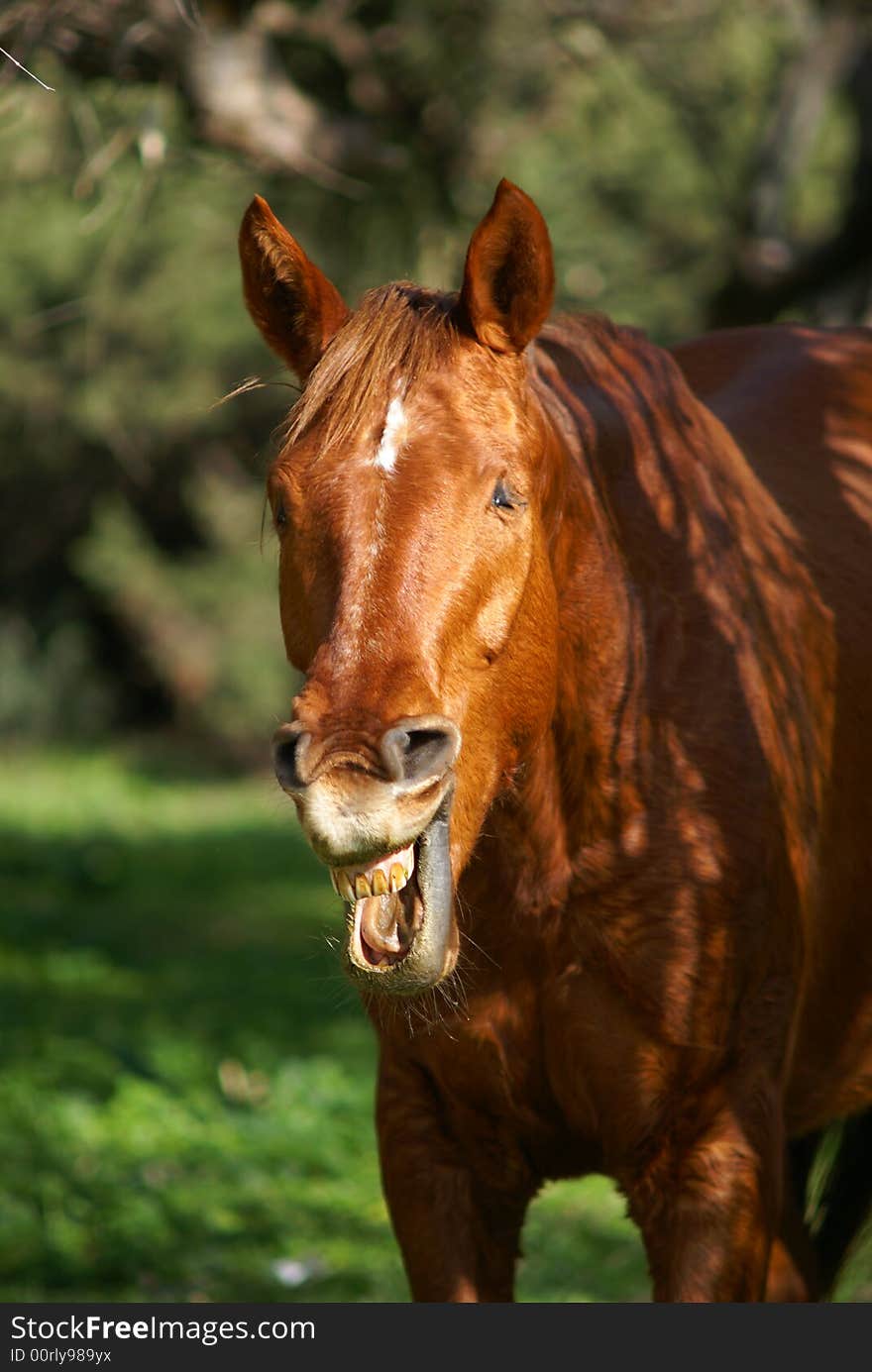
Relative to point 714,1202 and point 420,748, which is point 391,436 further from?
point 714,1202

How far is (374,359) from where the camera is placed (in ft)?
9.02

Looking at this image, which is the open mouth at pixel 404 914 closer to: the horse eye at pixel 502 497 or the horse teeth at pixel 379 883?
the horse teeth at pixel 379 883

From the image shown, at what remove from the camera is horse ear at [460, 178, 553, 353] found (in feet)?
9.04

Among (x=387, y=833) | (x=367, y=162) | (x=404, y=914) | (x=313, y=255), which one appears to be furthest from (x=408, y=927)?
(x=313, y=255)

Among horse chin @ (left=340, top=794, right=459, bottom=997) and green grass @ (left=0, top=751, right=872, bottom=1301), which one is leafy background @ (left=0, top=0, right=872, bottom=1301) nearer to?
green grass @ (left=0, top=751, right=872, bottom=1301)

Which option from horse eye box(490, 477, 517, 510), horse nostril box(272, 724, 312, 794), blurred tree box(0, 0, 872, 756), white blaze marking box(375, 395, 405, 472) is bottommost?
horse nostril box(272, 724, 312, 794)

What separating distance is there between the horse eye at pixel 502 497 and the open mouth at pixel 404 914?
480 millimetres

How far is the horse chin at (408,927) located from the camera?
255 cm

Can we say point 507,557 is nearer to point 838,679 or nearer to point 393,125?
point 838,679

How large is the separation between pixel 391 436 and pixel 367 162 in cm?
425

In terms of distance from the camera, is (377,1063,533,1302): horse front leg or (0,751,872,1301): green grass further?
(0,751,872,1301): green grass

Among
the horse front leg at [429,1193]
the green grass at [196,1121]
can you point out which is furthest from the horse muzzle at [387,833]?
the horse front leg at [429,1193]

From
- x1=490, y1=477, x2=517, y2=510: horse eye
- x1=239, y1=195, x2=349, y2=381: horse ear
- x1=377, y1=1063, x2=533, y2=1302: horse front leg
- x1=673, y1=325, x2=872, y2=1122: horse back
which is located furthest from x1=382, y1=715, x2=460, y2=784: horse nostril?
x1=673, y1=325, x2=872, y2=1122: horse back

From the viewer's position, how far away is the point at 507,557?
272cm
